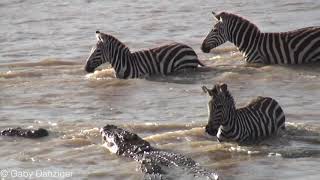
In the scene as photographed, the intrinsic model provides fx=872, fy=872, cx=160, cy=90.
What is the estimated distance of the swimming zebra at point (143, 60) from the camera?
16.3 metres

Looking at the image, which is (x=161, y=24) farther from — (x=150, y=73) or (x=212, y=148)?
(x=212, y=148)

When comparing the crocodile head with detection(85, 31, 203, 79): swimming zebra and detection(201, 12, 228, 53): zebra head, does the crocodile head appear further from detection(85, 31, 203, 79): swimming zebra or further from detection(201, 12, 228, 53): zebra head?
detection(201, 12, 228, 53): zebra head

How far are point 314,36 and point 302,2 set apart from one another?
9025mm

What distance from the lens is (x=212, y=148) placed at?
417 inches

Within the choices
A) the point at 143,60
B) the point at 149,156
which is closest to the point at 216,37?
the point at 143,60

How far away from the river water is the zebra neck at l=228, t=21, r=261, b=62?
26 centimetres

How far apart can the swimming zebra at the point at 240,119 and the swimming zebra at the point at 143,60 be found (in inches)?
200

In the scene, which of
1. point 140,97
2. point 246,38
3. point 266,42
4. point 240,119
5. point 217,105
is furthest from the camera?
point 246,38

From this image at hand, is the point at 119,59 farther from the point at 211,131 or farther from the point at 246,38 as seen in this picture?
the point at 211,131

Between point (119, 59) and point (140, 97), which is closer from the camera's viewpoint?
point (140, 97)

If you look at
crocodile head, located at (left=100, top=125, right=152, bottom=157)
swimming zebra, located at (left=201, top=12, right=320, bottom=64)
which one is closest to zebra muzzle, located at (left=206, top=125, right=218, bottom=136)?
crocodile head, located at (left=100, top=125, right=152, bottom=157)

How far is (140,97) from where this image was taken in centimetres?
1434

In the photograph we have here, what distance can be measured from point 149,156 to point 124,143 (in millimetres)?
776

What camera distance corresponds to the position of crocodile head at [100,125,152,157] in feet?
33.8
